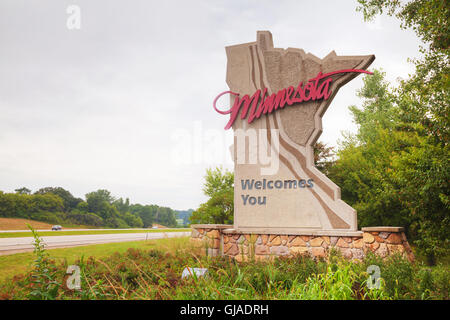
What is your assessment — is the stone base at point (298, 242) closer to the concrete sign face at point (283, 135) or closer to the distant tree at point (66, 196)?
the concrete sign face at point (283, 135)

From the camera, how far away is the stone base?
8.23 m

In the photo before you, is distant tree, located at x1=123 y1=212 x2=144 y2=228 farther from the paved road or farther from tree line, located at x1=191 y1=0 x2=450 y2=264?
tree line, located at x1=191 y1=0 x2=450 y2=264

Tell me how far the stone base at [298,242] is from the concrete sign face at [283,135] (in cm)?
23

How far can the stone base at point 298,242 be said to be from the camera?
8227 millimetres

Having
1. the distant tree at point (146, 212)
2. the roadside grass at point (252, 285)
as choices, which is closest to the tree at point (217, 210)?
the roadside grass at point (252, 285)

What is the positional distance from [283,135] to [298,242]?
354cm

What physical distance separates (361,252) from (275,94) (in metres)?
5.72

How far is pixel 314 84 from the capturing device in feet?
33.1

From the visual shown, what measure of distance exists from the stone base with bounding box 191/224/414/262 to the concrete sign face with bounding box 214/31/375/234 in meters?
0.23

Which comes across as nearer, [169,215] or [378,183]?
[378,183]

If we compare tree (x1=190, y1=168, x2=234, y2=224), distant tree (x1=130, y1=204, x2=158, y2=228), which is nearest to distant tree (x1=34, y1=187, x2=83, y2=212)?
tree (x1=190, y1=168, x2=234, y2=224)

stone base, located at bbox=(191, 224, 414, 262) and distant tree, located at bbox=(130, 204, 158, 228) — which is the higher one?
stone base, located at bbox=(191, 224, 414, 262)
